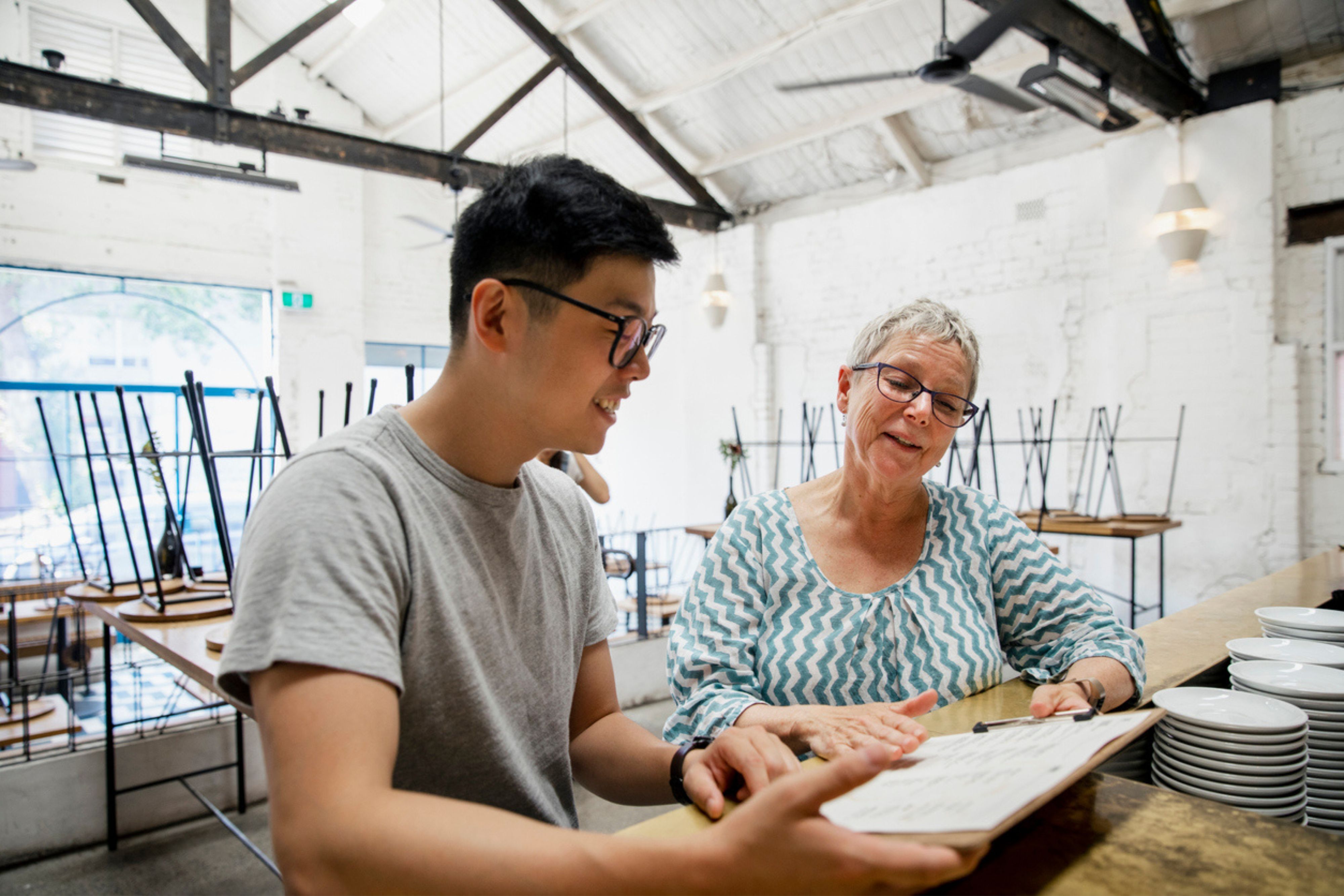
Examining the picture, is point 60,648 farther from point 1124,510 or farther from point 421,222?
point 1124,510

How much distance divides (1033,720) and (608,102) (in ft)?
23.1

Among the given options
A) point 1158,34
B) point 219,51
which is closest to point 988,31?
point 1158,34

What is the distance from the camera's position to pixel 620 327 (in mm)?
951

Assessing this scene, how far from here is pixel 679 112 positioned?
7285mm

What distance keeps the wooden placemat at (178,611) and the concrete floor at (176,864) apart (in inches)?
27.1

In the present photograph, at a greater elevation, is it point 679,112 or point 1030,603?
point 679,112

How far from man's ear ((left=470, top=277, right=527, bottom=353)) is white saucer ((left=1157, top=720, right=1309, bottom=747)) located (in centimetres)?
108

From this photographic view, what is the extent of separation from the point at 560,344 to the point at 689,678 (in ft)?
2.22

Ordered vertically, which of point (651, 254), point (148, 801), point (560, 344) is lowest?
point (148, 801)

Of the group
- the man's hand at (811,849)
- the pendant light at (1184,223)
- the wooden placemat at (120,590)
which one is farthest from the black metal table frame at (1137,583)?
the man's hand at (811,849)

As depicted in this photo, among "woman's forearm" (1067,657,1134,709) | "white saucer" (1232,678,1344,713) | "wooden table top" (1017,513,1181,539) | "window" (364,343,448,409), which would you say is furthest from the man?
"window" (364,343,448,409)

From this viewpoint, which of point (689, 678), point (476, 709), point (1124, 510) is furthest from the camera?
point (1124, 510)

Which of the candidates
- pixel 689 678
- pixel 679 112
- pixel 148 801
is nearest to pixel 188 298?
pixel 679 112

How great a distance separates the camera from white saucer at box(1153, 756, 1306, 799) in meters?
1.08
